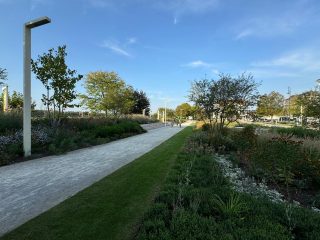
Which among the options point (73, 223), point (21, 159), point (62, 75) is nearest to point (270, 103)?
point (62, 75)

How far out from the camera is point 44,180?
7141 mm

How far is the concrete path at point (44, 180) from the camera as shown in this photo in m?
4.97

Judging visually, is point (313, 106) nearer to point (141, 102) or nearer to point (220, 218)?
point (220, 218)

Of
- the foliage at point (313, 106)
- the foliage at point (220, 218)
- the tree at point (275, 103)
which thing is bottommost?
the foliage at point (220, 218)

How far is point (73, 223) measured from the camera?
4.38m

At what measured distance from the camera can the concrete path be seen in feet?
16.3

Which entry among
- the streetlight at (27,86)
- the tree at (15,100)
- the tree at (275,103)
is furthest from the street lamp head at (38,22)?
the tree at (275,103)

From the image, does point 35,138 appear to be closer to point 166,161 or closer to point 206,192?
point 166,161

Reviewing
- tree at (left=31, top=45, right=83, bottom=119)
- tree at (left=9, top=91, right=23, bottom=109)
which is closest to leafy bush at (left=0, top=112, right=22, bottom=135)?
tree at (left=31, top=45, right=83, bottom=119)

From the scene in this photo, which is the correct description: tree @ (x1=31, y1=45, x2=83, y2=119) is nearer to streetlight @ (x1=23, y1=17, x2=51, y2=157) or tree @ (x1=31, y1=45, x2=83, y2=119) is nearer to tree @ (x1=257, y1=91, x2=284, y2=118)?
streetlight @ (x1=23, y1=17, x2=51, y2=157)

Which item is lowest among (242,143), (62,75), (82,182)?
(82,182)

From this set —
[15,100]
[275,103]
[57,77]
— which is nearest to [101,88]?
[15,100]

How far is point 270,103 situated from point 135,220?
59867 mm

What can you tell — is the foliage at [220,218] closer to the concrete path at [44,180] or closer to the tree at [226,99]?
the concrete path at [44,180]
